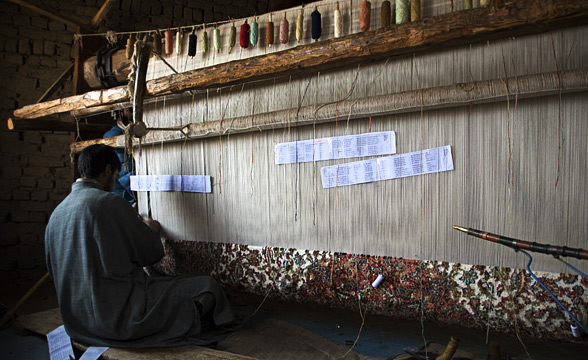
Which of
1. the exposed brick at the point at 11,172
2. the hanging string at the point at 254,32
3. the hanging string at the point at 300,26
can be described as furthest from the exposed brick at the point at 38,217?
the hanging string at the point at 300,26

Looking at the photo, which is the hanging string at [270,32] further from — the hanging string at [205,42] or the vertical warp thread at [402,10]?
the vertical warp thread at [402,10]

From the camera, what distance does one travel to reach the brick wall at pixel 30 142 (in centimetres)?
420

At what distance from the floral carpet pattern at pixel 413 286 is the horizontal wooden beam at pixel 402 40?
3.28 feet

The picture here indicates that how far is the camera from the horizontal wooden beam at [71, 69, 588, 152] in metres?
1.55

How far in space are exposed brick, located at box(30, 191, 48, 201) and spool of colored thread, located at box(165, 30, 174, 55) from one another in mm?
2557

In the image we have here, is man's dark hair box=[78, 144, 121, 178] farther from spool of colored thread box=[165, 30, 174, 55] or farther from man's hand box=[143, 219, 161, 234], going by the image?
spool of colored thread box=[165, 30, 174, 55]

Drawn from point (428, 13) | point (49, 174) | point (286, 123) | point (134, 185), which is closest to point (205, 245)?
point (134, 185)

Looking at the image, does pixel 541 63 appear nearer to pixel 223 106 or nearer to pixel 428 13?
pixel 428 13

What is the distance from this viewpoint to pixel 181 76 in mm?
2355

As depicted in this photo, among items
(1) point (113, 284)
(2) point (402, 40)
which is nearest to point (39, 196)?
(1) point (113, 284)

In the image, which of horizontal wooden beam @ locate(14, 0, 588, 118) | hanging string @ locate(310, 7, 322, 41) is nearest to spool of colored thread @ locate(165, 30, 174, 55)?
horizontal wooden beam @ locate(14, 0, 588, 118)

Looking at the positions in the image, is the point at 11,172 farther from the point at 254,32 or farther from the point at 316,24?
the point at 316,24

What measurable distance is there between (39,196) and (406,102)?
13.8ft

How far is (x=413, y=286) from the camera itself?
2.00 m
